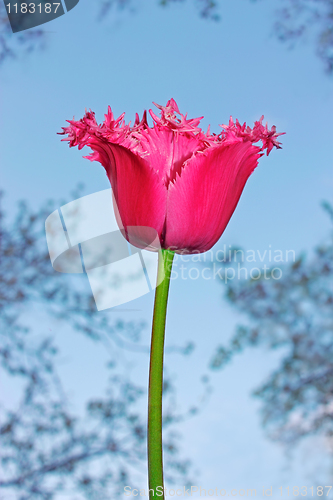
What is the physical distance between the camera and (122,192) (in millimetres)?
346

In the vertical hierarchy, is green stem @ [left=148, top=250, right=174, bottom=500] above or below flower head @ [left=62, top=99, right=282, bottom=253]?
below

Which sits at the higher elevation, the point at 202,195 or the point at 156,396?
the point at 202,195

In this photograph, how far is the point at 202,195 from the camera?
0.34 metres

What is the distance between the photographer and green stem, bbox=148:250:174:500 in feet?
0.96

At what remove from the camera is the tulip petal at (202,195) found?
329mm

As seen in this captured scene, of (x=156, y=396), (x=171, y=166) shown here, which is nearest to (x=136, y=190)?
(x=171, y=166)

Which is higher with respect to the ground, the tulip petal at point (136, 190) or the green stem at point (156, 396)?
the tulip petal at point (136, 190)

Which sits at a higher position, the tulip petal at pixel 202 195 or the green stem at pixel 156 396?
the tulip petal at pixel 202 195

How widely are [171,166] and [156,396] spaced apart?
0.53 feet

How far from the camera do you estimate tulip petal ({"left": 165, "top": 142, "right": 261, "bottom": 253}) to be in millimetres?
329

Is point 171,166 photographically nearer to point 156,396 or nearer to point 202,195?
point 202,195

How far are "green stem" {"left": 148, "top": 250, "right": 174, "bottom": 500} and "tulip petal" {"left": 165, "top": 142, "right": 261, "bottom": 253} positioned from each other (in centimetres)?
4

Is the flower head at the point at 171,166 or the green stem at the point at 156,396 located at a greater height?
the flower head at the point at 171,166

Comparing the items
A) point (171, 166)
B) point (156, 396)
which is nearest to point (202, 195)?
point (171, 166)
